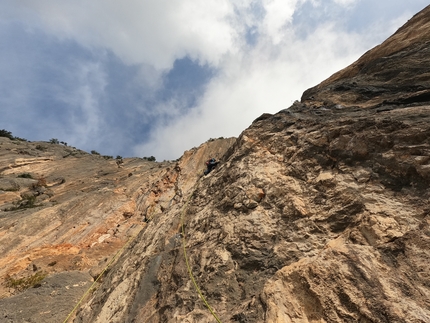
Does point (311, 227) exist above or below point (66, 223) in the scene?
below

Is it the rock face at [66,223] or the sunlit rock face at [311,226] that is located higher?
the rock face at [66,223]

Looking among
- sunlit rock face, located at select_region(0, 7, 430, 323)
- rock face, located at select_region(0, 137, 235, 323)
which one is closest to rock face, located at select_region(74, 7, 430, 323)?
sunlit rock face, located at select_region(0, 7, 430, 323)

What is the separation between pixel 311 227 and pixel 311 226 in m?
0.03

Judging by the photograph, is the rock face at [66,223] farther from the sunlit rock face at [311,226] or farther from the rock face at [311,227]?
the rock face at [311,227]

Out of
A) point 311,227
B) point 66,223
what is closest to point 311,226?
point 311,227

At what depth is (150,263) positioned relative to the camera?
36.7 ft

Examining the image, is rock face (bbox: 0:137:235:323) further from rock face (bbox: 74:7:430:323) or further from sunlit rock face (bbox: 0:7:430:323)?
rock face (bbox: 74:7:430:323)

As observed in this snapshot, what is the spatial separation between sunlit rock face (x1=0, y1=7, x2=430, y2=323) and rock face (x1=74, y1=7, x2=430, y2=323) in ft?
0.10

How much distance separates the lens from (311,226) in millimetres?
7973

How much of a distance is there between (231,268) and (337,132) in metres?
5.63

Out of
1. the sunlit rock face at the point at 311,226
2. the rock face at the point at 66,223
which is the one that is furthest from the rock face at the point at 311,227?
the rock face at the point at 66,223

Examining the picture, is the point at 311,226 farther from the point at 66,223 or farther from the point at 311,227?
the point at 66,223

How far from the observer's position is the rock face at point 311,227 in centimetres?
580

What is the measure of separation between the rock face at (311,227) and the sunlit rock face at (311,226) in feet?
0.10
